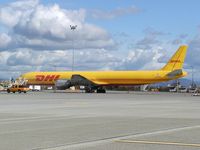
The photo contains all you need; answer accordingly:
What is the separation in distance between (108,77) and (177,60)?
43.1 ft

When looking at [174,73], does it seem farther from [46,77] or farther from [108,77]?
[46,77]

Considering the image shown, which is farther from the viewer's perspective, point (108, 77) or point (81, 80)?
point (81, 80)

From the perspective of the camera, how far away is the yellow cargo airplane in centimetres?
8500

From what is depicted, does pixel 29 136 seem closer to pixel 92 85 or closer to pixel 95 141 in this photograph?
pixel 95 141

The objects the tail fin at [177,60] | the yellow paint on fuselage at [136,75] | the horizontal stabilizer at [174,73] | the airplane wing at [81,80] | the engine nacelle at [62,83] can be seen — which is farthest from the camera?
the engine nacelle at [62,83]

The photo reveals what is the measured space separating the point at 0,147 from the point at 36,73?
87.2 meters

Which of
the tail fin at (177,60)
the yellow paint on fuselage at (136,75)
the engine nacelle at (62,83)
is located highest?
the tail fin at (177,60)

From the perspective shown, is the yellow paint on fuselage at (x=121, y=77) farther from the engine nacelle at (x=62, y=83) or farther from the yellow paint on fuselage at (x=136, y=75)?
the engine nacelle at (x=62, y=83)

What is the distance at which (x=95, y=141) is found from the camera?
1292cm

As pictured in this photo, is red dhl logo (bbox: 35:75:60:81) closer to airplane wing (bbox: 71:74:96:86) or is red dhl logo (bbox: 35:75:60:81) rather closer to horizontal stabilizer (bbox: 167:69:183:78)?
airplane wing (bbox: 71:74:96:86)

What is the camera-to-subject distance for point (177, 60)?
287ft

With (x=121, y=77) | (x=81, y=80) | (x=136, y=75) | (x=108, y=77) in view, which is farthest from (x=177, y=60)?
(x=81, y=80)

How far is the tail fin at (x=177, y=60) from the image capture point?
286ft

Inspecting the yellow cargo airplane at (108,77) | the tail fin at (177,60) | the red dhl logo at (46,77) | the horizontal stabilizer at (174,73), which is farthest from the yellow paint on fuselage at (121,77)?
the tail fin at (177,60)
